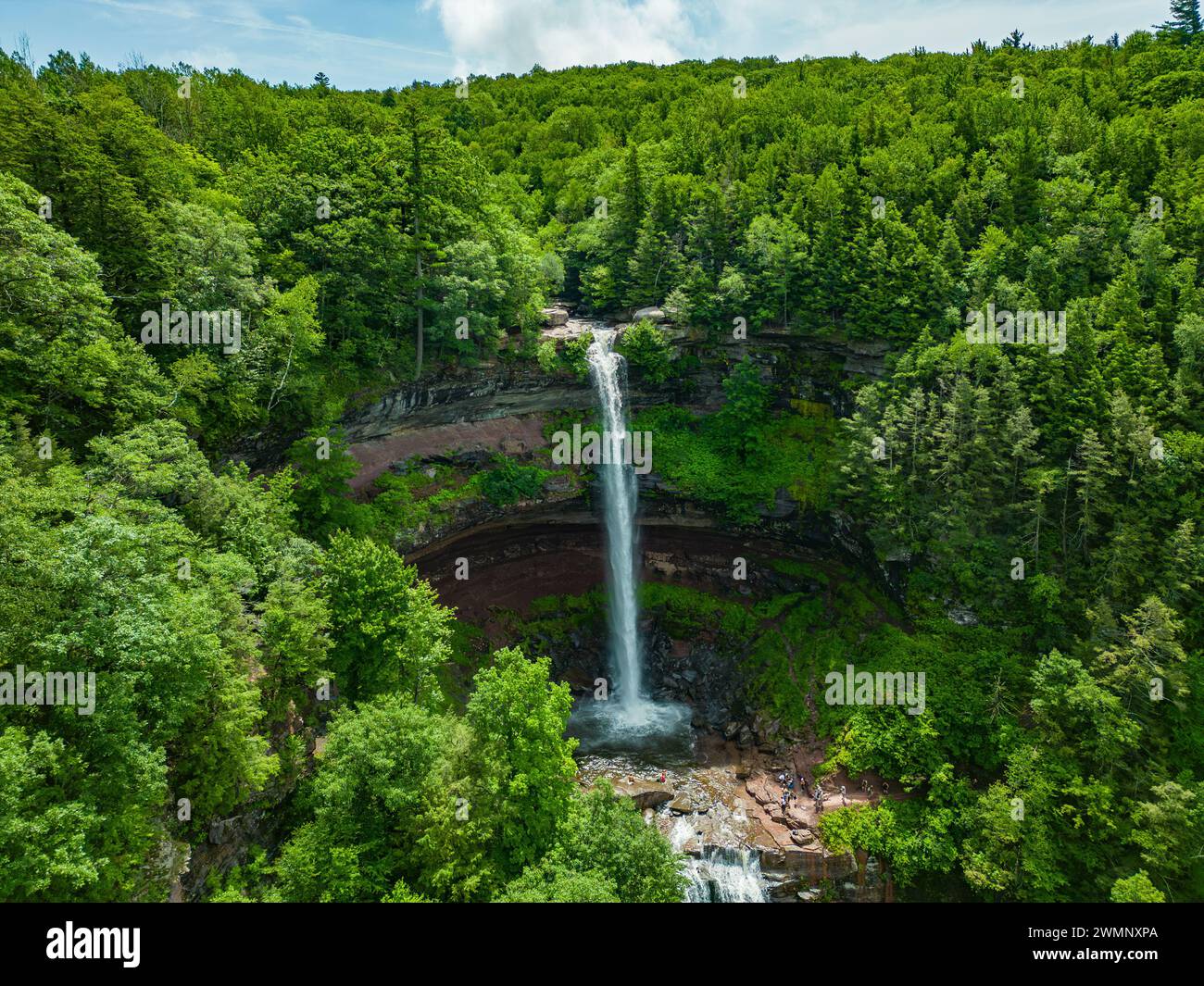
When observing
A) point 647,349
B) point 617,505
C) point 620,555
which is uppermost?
point 647,349

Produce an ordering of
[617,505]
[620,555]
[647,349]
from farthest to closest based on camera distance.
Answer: [620,555]
[617,505]
[647,349]

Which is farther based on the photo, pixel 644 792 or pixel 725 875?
pixel 644 792

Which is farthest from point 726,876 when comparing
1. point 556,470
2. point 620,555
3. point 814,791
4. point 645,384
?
point 645,384

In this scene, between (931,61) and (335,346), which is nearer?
(335,346)

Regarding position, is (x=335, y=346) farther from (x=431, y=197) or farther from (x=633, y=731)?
(x=633, y=731)

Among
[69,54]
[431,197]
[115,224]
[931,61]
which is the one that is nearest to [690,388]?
[431,197]

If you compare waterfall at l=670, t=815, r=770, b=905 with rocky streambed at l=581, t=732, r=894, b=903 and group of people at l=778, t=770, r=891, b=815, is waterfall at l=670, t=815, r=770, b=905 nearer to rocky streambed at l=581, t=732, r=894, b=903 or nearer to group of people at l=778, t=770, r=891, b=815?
rocky streambed at l=581, t=732, r=894, b=903

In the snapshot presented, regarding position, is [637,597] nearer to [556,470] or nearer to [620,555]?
[620,555]
